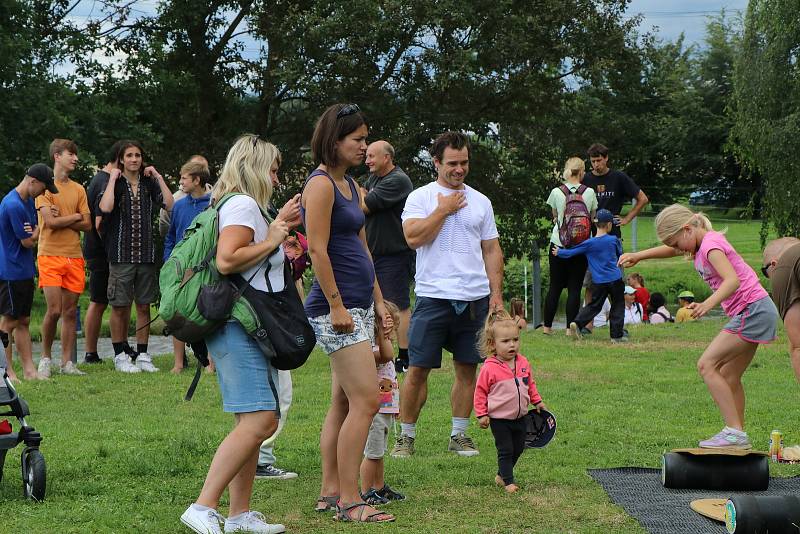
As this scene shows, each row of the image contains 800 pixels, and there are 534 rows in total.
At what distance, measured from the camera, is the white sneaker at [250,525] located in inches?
217

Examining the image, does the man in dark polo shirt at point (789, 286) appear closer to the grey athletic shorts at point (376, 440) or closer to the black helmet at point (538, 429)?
the black helmet at point (538, 429)

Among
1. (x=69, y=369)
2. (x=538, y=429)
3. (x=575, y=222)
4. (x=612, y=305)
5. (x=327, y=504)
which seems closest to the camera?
(x=327, y=504)

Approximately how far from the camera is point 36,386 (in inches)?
424

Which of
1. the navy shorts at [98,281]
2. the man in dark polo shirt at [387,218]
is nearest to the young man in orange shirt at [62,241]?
the navy shorts at [98,281]

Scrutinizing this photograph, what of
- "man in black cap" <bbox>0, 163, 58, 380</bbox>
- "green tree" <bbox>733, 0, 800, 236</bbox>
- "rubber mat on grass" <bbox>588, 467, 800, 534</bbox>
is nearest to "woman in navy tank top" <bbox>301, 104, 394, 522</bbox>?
"rubber mat on grass" <bbox>588, 467, 800, 534</bbox>

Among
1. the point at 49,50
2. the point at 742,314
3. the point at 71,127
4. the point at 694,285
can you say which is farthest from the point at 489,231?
the point at 694,285

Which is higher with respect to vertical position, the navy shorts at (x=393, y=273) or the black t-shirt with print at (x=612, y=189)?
the black t-shirt with print at (x=612, y=189)

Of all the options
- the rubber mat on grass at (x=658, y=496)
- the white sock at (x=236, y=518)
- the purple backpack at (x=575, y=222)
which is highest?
the purple backpack at (x=575, y=222)

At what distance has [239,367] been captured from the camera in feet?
17.5

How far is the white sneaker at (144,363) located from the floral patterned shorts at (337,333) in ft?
22.0

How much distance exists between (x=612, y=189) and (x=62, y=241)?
22.6 feet

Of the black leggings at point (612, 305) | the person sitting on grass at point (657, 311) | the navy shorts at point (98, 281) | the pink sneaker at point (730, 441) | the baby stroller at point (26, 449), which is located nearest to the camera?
the baby stroller at point (26, 449)

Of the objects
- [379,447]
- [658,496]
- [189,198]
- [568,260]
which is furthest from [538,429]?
[568,260]

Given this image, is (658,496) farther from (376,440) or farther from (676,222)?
(676,222)
